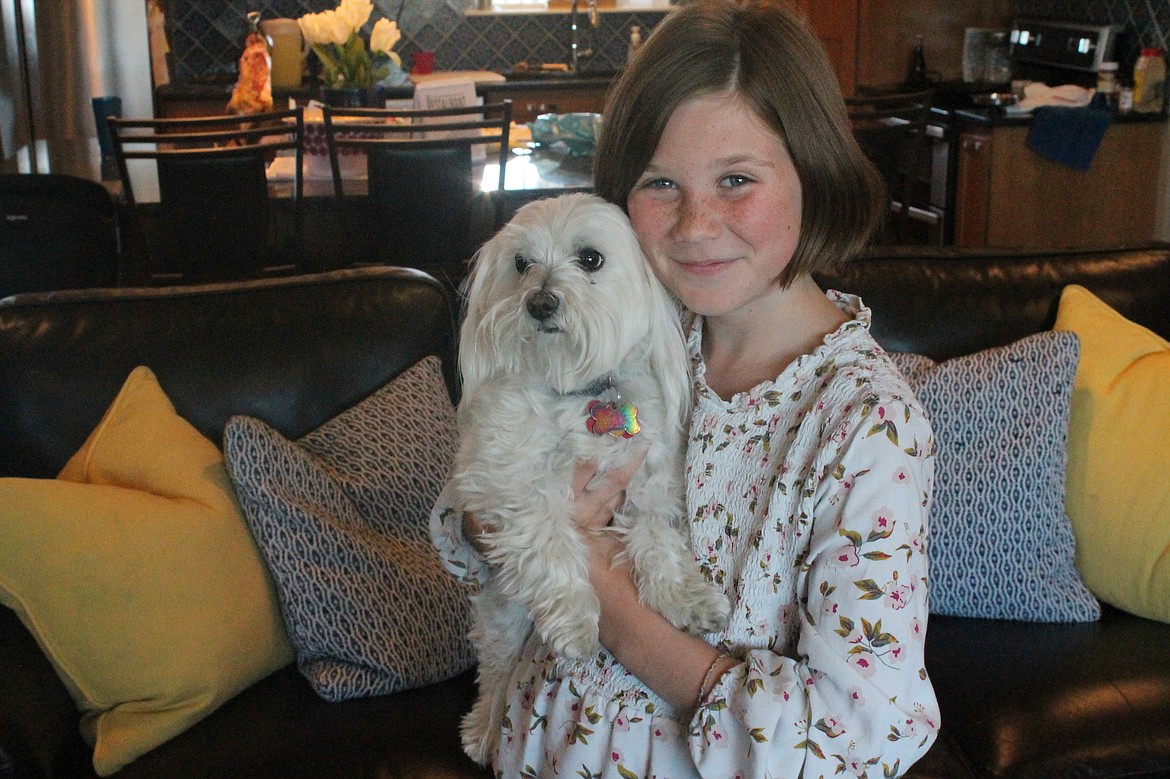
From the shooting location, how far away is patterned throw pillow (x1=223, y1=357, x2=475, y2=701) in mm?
1816

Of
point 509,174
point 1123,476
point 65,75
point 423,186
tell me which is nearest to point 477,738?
point 1123,476

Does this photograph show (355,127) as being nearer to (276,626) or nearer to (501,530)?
(276,626)

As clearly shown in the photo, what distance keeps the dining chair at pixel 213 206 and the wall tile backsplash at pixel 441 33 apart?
302 centimetres

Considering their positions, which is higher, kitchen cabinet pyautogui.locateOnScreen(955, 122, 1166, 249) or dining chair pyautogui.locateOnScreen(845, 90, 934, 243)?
dining chair pyautogui.locateOnScreen(845, 90, 934, 243)

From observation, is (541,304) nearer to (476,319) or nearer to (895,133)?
(476,319)

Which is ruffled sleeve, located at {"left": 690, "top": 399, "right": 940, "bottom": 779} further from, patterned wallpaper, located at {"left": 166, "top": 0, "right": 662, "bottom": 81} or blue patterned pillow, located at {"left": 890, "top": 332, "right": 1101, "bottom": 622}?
patterned wallpaper, located at {"left": 166, "top": 0, "right": 662, "bottom": 81}

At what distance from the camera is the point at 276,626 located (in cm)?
186

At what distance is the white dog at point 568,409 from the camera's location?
1345 mm

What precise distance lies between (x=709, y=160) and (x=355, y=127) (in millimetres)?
2563

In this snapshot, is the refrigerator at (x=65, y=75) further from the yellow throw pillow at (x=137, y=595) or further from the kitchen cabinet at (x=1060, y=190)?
the kitchen cabinet at (x=1060, y=190)

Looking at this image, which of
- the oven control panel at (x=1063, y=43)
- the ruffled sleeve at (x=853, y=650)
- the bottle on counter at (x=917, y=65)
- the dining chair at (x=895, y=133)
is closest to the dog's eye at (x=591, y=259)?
the ruffled sleeve at (x=853, y=650)

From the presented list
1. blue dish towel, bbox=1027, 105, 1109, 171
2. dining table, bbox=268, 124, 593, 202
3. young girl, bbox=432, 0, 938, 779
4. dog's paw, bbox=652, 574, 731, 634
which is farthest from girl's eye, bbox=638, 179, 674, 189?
blue dish towel, bbox=1027, 105, 1109, 171

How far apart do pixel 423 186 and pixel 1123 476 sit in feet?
7.57

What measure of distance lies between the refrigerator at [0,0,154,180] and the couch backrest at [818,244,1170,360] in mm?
3343
